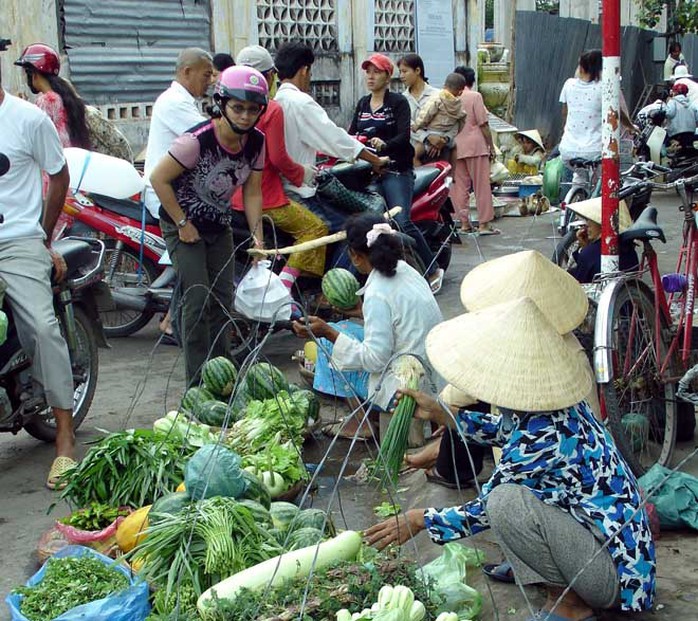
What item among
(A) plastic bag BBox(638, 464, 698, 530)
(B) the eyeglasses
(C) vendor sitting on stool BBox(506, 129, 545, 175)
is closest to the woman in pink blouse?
(B) the eyeglasses

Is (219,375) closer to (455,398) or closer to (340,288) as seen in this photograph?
(340,288)

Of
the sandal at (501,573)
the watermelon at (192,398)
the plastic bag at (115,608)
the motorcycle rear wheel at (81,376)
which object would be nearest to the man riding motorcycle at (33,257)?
the motorcycle rear wheel at (81,376)

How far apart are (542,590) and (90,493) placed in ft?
5.85

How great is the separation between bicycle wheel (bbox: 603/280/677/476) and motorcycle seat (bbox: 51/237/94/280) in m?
2.68

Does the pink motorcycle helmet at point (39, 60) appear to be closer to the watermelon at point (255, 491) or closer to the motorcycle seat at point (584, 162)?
the watermelon at point (255, 491)

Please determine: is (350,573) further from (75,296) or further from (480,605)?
(75,296)

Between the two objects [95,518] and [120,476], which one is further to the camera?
[120,476]

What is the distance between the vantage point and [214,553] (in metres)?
3.37

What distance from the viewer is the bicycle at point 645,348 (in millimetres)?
4469

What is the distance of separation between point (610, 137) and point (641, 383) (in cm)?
121

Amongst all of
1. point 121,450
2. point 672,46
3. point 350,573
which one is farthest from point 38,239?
point 672,46

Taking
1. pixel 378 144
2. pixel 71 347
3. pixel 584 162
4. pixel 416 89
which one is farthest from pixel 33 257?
pixel 584 162

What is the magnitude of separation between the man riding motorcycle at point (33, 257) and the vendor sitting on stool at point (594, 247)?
2.62m

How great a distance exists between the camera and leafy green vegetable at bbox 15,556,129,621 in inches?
132
